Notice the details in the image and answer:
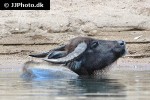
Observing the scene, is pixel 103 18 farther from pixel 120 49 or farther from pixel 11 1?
pixel 120 49

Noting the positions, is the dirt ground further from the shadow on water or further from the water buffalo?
the shadow on water

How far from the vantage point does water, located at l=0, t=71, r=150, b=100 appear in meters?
7.52

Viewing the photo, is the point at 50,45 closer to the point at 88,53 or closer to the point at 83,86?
the point at 88,53

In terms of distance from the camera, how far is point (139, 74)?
1127 cm

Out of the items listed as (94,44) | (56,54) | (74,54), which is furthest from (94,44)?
(56,54)

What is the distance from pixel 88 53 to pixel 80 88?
2.50 m

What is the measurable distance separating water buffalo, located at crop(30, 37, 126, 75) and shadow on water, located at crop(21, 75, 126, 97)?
33 centimetres

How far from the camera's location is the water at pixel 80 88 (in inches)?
296

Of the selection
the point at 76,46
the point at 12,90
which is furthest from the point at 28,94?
the point at 76,46

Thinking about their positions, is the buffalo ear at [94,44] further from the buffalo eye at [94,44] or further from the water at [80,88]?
the water at [80,88]

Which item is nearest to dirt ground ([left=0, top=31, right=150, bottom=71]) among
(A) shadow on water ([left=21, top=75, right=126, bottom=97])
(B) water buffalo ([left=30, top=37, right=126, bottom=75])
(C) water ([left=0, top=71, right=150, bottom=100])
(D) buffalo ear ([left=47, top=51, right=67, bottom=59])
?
(B) water buffalo ([left=30, top=37, right=126, bottom=75])

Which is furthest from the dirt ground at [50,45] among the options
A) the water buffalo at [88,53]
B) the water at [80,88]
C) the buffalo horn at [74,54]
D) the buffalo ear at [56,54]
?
the water at [80,88]

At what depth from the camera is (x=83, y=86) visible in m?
8.91

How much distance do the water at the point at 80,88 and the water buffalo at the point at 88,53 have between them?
234mm
